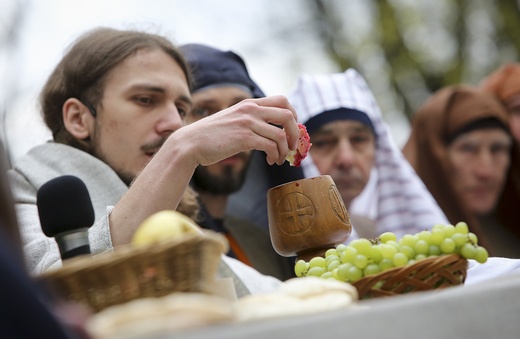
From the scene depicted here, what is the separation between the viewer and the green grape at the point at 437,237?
1790 mm

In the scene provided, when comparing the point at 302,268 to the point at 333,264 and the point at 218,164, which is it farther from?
the point at 218,164

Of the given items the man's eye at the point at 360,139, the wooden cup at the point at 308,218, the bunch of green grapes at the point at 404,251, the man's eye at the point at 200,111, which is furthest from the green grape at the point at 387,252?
the man's eye at the point at 360,139

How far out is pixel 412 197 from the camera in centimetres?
442

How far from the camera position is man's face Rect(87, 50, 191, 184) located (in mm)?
3051

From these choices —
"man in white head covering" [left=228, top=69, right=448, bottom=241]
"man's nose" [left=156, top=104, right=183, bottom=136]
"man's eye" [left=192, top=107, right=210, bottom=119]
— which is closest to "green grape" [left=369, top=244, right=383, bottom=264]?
"man's nose" [left=156, top=104, right=183, bottom=136]

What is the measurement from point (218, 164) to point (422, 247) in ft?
7.45

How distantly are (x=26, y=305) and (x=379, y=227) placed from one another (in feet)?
11.7

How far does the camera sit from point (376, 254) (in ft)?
5.78

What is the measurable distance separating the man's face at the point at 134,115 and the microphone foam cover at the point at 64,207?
1436 millimetres

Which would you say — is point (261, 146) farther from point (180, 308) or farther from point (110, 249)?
point (180, 308)

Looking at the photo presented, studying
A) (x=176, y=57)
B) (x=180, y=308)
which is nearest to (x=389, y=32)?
(x=176, y=57)

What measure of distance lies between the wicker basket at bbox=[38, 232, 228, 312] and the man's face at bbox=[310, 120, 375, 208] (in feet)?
10.2

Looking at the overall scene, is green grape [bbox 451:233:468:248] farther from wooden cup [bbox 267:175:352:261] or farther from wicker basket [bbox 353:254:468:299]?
wooden cup [bbox 267:175:352:261]

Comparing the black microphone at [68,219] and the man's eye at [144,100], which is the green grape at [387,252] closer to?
the black microphone at [68,219]
